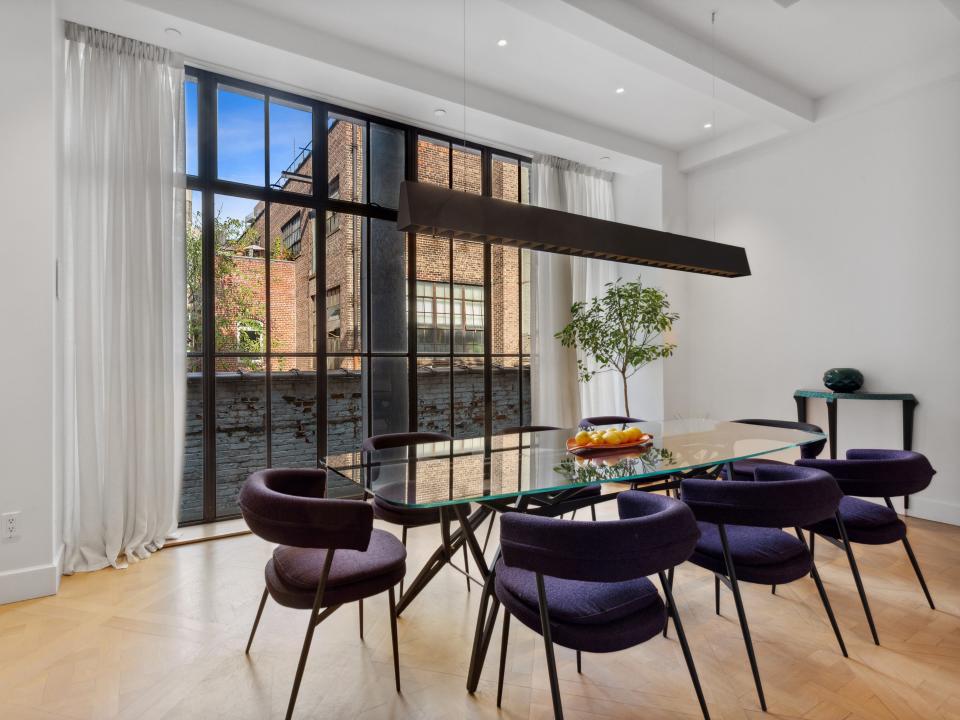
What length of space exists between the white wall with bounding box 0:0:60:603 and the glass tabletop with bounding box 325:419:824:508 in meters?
1.68

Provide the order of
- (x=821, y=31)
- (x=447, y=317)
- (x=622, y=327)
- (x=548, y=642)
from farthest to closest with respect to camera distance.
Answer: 1. (x=622, y=327)
2. (x=447, y=317)
3. (x=821, y=31)
4. (x=548, y=642)

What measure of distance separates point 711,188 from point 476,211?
4198 millimetres

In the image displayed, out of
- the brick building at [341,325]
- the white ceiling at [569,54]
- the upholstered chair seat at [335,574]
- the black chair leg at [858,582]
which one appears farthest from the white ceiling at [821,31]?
the upholstered chair seat at [335,574]

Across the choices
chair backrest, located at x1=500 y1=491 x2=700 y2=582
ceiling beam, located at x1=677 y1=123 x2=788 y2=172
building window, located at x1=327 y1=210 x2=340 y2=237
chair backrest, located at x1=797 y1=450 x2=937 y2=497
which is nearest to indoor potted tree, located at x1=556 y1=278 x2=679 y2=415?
ceiling beam, located at x1=677 y1=123 x2=788 y2=172

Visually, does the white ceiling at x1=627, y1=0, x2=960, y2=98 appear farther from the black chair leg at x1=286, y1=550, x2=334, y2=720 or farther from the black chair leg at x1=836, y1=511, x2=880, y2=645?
the black chair leg at x1=286, y1=550, x2=334, y2=720

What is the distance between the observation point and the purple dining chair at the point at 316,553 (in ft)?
5.91

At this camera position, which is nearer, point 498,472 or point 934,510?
point 498,472

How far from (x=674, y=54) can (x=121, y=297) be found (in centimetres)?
394

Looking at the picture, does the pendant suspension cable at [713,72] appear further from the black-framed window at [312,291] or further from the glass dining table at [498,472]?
the glass dining table at [498,472]

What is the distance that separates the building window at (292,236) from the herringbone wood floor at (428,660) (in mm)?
2428

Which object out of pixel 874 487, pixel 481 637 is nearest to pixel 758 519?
pixel 874 487

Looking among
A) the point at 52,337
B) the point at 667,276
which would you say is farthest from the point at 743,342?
the point at 52,337

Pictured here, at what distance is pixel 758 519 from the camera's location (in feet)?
6.63

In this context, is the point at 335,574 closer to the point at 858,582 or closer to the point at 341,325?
the point at 858,582
